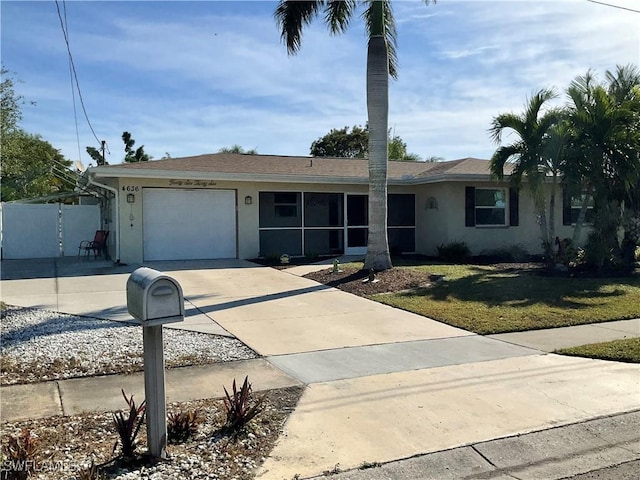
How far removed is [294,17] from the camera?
13531 mm

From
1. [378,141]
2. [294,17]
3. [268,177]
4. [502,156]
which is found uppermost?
[294,17]

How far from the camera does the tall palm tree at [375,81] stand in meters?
13.4

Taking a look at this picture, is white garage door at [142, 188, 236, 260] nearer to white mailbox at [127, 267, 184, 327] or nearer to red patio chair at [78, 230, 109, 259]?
red patio chair at [78, 230, 109, 259]

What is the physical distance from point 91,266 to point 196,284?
5.37 m

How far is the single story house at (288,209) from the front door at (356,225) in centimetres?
4

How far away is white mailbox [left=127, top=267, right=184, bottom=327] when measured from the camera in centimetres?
352

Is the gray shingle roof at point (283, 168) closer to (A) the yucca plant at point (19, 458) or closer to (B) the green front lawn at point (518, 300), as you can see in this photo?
(B) the green front lawn at point (518, 300)

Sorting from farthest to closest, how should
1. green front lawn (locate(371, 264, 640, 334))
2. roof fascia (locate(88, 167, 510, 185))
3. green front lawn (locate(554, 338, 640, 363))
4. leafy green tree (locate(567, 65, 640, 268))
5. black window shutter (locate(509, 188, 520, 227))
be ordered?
1. black window shutter (locate(509, 188, 520, 227))
2. roof fascia (locate(88, 167, 510, 185))
3. leafy green tree (locate(567, 65, 640, 268))
4. green front lawn (locate(371, 264, 640, 334))
5. green front lawn (locate(554, 338, 640, 363))

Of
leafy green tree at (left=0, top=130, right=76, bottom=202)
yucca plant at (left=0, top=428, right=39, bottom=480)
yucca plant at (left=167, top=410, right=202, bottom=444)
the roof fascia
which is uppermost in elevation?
leafy green tree at (left=0, top=130, right=76, bottom=202)

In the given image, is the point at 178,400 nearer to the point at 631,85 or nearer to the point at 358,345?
the point at 358,345


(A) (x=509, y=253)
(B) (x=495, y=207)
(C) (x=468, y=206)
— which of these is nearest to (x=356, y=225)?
(C) (x=468, y=206)

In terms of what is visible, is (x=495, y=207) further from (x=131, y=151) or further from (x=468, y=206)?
(x=131, y=151)

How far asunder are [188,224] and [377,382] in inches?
499

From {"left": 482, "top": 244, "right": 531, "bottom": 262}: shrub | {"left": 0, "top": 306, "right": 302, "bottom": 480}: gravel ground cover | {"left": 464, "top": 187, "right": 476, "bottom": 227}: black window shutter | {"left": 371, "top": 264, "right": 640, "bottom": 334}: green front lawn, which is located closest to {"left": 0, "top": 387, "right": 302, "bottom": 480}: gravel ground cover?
{"left": 0, "top": 306, "right": 302, "bottom": 480}: gravel ground cover
